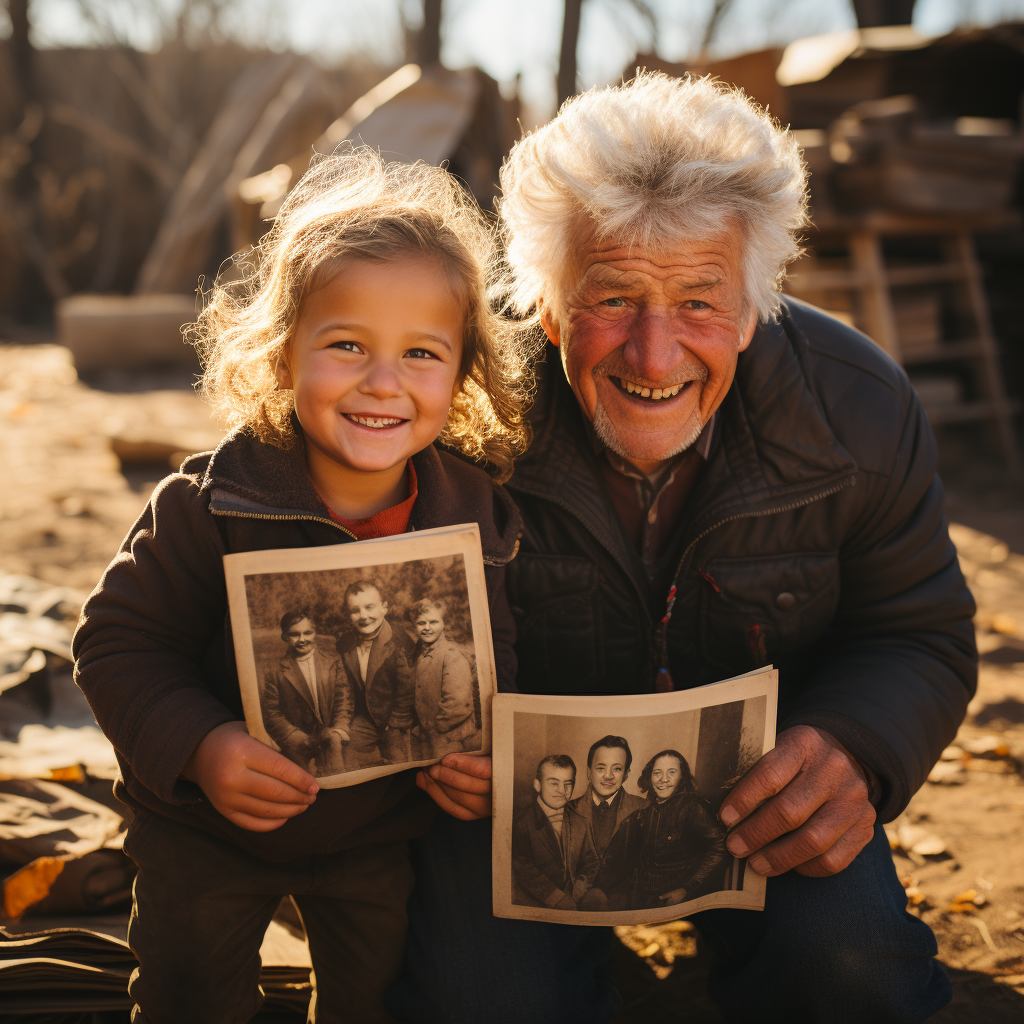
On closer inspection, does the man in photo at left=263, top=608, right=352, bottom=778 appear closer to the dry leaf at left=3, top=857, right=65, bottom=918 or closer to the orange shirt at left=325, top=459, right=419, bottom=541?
the orange shirt at left=325, top=459, right=419, bottom=541

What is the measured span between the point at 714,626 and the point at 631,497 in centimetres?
33

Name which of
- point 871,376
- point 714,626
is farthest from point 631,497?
point 871,376

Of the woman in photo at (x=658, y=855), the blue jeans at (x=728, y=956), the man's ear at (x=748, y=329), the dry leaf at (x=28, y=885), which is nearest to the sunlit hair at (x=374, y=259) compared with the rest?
the man's ear at (x=748, y=329)

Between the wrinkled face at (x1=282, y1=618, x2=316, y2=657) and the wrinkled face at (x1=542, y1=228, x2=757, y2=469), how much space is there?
73 cm

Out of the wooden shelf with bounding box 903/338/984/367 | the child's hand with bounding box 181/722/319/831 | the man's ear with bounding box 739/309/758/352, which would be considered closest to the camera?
the child's hand with bounding box 181/722/319/831

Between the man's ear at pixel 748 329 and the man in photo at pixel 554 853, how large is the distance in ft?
3.04

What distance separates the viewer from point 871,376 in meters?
1.95

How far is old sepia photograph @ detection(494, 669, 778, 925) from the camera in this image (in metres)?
1.54

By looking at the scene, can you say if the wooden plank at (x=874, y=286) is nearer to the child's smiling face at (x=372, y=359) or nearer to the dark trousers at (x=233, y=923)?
the child's smiling face at (x=372, y=359)

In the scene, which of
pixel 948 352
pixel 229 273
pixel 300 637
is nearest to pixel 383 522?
pixel 300 637

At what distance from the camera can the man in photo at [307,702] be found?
4.86 feet

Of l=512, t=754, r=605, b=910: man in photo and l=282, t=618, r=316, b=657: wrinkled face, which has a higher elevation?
l=282, t=618, r=316, b=657: wrinkled face

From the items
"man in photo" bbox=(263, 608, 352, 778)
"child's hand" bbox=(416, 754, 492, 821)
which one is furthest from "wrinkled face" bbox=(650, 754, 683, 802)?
"man in photo" bbox=(263, 608, 352, 778)

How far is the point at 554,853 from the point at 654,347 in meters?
0.96
